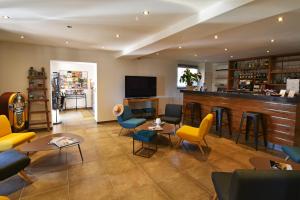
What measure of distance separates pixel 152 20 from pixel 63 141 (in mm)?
2702

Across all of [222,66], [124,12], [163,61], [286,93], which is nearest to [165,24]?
[124,12]

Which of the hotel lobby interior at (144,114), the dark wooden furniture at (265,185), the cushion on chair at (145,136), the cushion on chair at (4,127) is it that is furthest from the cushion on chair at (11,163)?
the dark wooden furniture at (265,185)

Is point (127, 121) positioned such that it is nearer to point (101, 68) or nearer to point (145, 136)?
point (145, 136)

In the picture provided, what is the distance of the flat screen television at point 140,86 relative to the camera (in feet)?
22.0

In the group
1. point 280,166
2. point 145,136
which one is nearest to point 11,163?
point 145,136

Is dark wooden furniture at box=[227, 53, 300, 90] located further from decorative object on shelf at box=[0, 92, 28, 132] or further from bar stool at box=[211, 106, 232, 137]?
decorative object on shelf at box=[0, 92, 28, 132]

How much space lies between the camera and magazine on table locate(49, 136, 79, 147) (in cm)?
317

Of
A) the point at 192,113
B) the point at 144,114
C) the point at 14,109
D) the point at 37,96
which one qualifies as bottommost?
the point at 144,114

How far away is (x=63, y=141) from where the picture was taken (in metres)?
3.29

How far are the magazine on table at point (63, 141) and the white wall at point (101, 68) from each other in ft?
9.44

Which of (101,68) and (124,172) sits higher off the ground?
(101,68)

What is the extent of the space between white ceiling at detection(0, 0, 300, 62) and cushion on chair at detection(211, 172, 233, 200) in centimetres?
199

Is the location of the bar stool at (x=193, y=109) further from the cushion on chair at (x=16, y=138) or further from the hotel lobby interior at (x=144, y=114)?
the cushion on chair at (x=16, y=138)

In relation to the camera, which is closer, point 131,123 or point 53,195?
point 53,195
